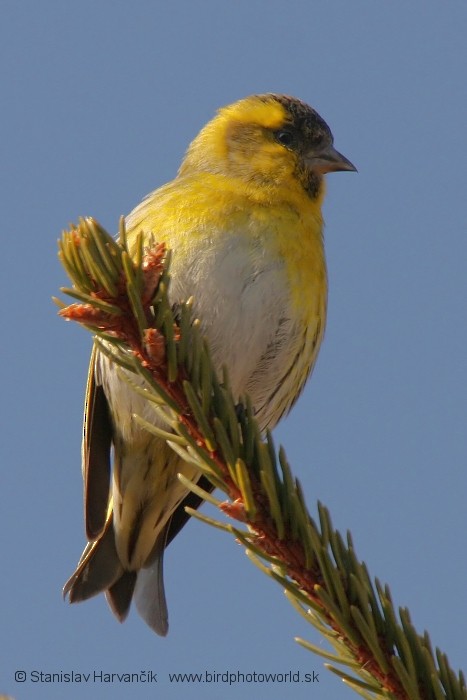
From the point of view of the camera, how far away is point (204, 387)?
6.30 ft

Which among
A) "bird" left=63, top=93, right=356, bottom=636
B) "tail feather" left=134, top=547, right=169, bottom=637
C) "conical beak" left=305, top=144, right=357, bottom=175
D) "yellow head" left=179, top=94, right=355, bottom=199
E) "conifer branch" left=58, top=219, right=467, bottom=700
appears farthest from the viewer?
"conical beak" left=305, top=144, right=357, bottom=175

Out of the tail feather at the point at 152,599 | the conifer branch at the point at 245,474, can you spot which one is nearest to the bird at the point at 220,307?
the tail feather at the point at 152,599

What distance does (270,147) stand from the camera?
4.02 metres

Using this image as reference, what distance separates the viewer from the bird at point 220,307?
10.9ft

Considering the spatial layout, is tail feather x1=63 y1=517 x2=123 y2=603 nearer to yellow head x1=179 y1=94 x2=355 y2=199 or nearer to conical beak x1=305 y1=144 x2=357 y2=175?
yellow head x1=179 y1=94 x2=355 y2=199

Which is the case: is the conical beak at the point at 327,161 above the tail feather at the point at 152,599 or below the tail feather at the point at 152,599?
above

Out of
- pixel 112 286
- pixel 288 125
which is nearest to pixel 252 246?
pixel 288 125

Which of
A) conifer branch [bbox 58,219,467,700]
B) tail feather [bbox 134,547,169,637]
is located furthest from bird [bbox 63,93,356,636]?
conifer branch [bbox 58,219,467,700]

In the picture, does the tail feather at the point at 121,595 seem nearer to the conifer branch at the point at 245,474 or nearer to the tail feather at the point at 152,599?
the tail feather at the point at 152,599

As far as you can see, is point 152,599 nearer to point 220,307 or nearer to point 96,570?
point 96,570

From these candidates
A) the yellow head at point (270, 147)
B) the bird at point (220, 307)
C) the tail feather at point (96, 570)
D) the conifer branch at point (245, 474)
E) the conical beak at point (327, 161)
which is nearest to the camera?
the conifer branch at point (245, 474)

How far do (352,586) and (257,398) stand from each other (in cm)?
202

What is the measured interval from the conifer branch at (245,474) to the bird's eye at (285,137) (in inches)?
85.5

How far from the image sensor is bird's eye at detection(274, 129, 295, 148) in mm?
4062
